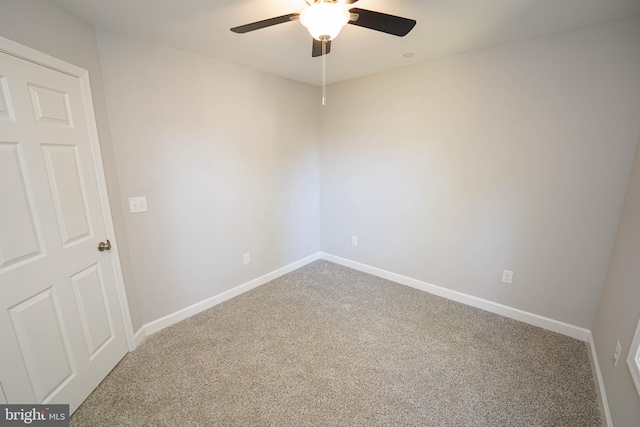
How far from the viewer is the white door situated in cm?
125

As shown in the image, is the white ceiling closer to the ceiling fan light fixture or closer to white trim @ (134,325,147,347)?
the ceiling fan light fixture

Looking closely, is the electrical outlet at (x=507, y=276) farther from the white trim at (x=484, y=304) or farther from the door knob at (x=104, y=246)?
the door knob at (x=104, y=246)

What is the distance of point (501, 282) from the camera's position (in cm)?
245

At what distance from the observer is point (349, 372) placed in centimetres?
185

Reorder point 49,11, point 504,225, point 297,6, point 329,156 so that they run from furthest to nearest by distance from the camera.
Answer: point 329,156
point 504,225
point 297,6
point 49,11

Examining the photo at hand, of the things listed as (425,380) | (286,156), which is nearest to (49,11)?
(286,156)

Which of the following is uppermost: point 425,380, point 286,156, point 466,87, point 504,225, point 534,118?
point 466,87

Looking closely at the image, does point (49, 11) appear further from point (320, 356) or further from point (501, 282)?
point (501, 282)

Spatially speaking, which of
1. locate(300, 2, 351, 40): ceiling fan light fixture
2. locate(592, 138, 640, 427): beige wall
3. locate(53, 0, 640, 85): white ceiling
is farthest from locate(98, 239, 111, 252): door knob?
locate(592, 138, 640, 427): beige wall

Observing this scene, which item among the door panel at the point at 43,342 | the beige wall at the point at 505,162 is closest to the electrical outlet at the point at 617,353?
the beige wall at the point at 505,162

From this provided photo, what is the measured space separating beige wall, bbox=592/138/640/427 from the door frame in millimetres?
2988

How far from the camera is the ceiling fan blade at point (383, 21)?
125 cm

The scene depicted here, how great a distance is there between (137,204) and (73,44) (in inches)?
42.1

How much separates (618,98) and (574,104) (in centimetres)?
22
